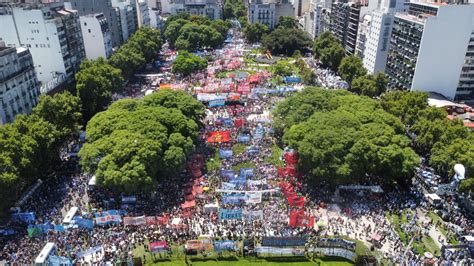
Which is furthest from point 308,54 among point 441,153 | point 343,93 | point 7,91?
point 7,91

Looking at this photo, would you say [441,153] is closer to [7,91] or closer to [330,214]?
[330,214]

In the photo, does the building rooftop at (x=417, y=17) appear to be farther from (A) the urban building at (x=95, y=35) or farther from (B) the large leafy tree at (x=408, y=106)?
(A) the urban building at (x=95, y=35)

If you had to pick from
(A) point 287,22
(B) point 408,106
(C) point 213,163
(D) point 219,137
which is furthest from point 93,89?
→ (A) point 287,22

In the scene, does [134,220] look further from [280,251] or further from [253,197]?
[280,251]

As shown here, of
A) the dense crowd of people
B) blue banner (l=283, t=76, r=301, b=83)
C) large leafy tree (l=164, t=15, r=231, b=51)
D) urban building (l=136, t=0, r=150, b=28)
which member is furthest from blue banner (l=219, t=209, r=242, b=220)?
urban building (l=136, t=0, r=150, b=28)

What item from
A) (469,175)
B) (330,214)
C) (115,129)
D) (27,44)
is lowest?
(330,214)

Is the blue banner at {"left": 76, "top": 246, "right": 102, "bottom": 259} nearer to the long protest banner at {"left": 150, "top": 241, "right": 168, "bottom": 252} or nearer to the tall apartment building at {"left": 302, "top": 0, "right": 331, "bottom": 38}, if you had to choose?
the long protest banner at {"left": 150, "top": 241, "right": 168, "bottom": 252}
